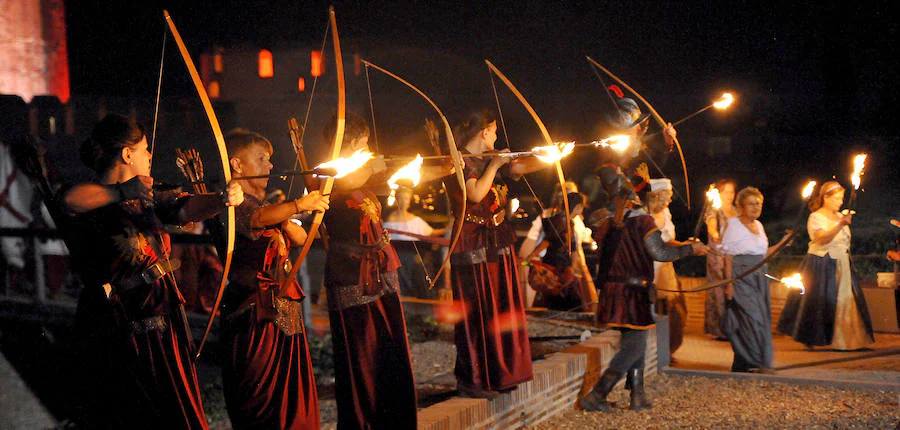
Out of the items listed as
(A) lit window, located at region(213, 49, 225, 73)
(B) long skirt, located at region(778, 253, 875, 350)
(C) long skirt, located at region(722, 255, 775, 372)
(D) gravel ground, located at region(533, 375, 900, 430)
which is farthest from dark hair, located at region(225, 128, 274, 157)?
(A) lit window, located at region(213, 49, 225, 73)

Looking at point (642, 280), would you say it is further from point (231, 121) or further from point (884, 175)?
point (231, 121)

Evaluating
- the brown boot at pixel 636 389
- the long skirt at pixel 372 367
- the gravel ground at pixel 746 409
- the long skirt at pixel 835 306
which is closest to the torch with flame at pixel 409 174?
the long skirt at pixel 372 367

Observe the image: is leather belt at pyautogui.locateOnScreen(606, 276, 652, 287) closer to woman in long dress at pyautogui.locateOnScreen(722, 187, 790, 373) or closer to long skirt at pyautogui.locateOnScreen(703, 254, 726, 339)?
woman in long dress at pyautogui.locateOnScreen(722, 187, 790, 373)

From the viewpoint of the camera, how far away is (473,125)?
484 centimetres

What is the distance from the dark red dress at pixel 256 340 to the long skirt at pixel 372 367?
1.33 feet

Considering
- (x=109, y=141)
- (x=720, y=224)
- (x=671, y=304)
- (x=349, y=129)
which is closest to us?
(x=109, y=141)

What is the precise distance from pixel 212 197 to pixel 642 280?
3.74 metres

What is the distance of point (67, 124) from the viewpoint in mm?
15398

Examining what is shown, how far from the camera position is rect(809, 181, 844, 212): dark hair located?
776 cm

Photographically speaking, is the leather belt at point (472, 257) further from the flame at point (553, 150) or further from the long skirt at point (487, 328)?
the flame at point (553, 150)

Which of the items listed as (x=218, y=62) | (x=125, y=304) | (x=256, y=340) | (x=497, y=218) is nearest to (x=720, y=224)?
(x=497, y=218)

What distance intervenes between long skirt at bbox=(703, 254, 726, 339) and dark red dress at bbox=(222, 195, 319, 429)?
5.41m

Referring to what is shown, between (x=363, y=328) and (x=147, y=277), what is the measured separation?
3.80ft

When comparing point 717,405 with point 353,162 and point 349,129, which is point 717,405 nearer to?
point 349,129
